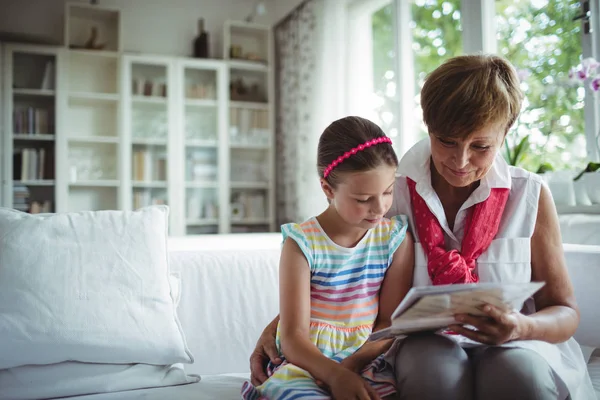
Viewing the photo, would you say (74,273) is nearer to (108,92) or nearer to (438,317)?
(438,317)

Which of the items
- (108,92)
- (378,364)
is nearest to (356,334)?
(378,364)

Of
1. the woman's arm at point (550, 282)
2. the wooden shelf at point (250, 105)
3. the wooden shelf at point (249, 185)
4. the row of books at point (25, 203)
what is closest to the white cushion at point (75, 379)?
the woman's arm at point (550, 282)

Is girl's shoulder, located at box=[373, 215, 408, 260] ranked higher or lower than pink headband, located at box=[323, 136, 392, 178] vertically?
lower

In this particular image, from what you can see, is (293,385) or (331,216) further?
(331,216)

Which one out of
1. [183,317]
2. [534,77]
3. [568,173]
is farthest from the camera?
[534,77]

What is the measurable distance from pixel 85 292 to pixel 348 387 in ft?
2.11

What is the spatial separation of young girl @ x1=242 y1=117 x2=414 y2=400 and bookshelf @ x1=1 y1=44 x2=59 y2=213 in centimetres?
364

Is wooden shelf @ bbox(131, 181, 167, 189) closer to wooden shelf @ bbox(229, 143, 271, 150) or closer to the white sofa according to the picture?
wooden shelf @ bbox(229, 143, 271, 150)

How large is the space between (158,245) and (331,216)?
1.48 ft

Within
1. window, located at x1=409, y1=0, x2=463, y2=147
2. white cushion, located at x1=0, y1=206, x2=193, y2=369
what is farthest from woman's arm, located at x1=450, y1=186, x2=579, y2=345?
window, located at x1=409, y1=0, x2=463, y2=147

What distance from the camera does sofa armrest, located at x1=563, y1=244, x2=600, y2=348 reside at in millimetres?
1266

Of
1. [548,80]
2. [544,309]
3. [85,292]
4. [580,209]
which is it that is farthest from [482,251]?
[548,80]

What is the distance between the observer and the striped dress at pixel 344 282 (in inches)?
42.9

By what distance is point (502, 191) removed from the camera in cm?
112
